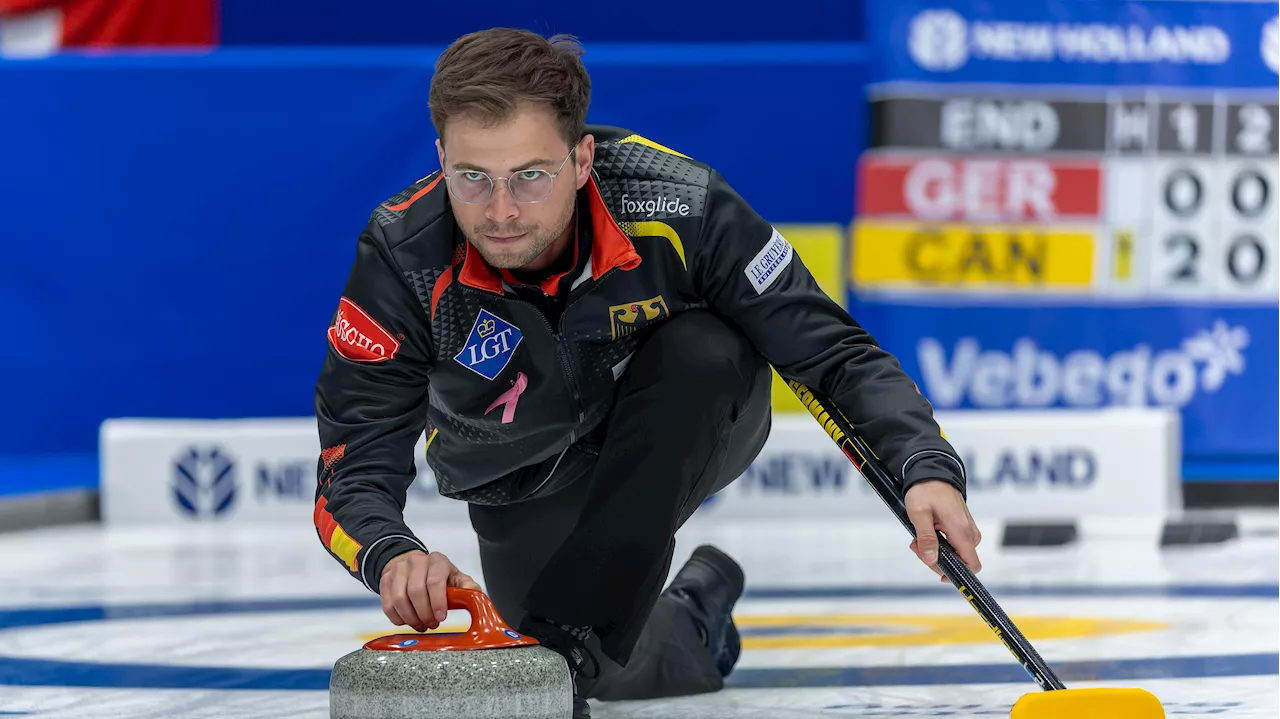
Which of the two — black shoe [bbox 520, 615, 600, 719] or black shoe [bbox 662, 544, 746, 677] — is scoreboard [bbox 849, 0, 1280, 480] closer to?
black shoe [bbox 662, 544, 746, 677]

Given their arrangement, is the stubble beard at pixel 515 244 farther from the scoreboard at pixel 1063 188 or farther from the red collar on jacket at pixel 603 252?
the scoreboard at pixel 1063 188

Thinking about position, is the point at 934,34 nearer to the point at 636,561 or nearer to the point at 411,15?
the point at 411,15

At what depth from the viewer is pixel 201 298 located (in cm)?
588

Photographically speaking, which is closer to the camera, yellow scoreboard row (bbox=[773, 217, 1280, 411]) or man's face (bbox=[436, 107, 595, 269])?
man's face (bbox=[436, 107, 595, 269])

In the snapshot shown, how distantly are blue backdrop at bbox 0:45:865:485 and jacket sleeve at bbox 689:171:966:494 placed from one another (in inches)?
144

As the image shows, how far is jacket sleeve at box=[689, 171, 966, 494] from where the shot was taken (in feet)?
6.37

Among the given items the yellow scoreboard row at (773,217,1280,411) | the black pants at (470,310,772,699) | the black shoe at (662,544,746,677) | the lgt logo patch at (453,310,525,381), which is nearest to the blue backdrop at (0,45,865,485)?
the yellow scoreboard row at (773,217,1280,411)

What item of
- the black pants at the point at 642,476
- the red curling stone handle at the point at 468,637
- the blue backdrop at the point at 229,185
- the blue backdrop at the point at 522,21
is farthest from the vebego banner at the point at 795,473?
the red curling stone handle at the point at 468,637

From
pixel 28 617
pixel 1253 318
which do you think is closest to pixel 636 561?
pixel 28 617

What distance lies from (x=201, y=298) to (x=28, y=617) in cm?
277

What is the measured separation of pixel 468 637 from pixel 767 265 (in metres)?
0.67

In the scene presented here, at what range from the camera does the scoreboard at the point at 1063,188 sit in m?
5.62

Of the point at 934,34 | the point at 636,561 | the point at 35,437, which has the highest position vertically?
the point at 934,34

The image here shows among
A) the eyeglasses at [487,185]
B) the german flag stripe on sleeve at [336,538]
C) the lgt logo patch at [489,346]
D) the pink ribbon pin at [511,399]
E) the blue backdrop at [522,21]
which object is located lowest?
the german flag stripe on sleeve at [336,538]
